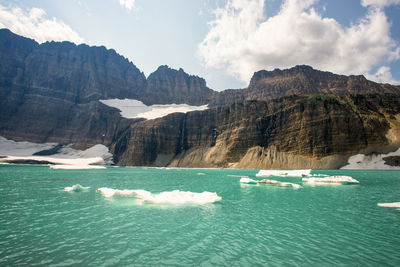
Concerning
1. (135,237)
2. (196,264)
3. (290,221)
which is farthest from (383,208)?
(135,237)

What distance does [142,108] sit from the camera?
185375 millimetres

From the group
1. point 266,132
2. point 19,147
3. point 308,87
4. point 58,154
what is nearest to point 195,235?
point 266,132

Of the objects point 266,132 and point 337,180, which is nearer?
point 337,180

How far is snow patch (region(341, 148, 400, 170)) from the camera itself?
87875 millimetres

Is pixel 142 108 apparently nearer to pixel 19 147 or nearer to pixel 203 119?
pixel 203 119

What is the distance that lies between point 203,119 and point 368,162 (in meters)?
88.8

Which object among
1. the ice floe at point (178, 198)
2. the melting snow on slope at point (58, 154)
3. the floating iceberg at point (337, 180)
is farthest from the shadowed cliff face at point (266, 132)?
the ice floe at point (178, 198)

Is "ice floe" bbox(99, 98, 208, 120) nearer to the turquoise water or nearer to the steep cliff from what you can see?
the steep cliff

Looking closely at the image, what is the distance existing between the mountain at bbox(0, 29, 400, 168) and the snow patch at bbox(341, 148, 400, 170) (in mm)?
2320

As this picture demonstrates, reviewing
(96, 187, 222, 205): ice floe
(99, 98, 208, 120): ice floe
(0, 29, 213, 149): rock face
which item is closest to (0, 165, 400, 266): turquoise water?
(96, 187, 222, 205): ice floe

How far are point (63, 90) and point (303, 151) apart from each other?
174 m

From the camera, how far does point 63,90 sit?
168375 millimetres

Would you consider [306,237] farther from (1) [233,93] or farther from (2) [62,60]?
(2) [62,60]

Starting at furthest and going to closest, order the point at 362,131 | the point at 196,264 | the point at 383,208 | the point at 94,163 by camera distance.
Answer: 1. the point at 94,163
2. the point at 362,131
3. the point at 383,208
4. the point at 196,264
